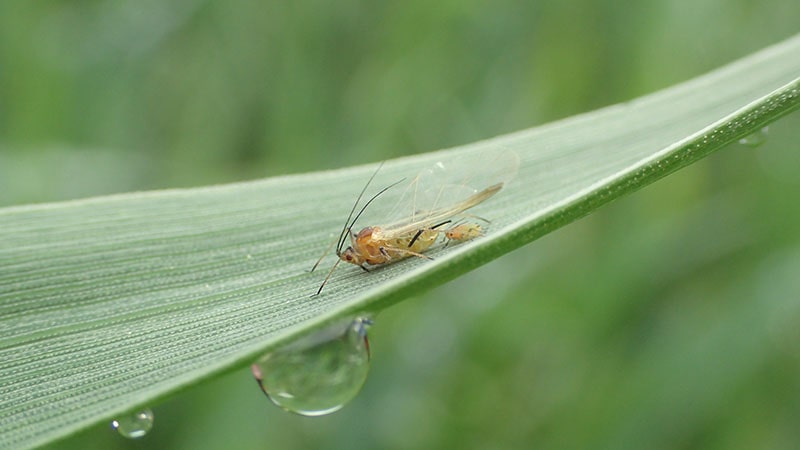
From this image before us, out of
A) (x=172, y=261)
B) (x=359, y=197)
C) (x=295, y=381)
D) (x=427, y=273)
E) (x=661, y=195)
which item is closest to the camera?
(x=427, y=273)

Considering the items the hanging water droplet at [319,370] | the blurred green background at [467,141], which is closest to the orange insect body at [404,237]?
the hanging water droplet at [319,370]

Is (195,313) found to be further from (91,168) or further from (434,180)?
(91,168)

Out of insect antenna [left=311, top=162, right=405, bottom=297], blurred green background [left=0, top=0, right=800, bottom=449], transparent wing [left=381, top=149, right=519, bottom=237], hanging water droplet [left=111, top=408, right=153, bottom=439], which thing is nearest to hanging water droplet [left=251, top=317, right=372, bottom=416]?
hanging water droplet [left=111, top=408, right=153, bottom=439]

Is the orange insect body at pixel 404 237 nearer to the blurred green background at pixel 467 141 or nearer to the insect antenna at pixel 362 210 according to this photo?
the insect antenna at pixel 362 210

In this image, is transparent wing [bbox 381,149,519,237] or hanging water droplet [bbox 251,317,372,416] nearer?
hanging water droplet [bbox 251,317,372,416]

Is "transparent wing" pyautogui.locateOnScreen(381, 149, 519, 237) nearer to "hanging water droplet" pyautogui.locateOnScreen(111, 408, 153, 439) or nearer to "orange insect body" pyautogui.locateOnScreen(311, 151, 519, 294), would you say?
"orange insect body" pyautogui.locateOnScreen(311, 151, 519, 294)

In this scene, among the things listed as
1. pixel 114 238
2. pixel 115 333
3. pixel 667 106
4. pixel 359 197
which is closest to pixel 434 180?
pixel 359 197
